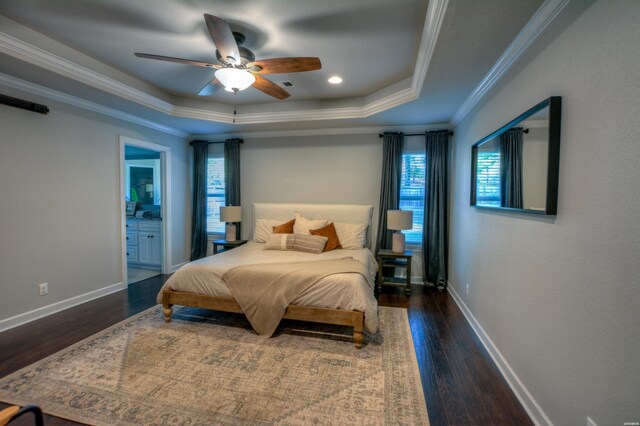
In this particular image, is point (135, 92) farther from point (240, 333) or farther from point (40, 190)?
point (240, 333)

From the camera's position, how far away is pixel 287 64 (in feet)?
7.64

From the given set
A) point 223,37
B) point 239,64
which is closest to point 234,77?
point 239,64

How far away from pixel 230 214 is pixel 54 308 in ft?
7.87

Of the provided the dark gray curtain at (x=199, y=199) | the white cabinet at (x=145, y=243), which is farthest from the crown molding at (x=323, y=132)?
the white cabinet at (x=145, y=243)

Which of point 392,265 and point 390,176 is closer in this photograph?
point 392,265

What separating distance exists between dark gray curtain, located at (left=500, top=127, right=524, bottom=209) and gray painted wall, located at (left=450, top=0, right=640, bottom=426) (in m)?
0.15

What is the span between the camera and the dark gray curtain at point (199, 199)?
5.18m

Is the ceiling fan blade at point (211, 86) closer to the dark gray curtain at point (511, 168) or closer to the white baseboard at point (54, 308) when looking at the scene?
the dark gray curtain at point (511, 168)

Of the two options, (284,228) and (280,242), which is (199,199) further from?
(280,242)

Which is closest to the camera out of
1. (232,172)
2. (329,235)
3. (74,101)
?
(74,101)

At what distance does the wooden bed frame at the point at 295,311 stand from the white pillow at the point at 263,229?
1.68 meters

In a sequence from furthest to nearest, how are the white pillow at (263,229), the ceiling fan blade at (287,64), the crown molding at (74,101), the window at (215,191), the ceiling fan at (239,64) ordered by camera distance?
1. the window at (215,191)
2. the white pillow at (263,229)
3. the crown molding at (74,101)
4. the ceiling fan blade at (287,64)
5. the ceiling fan at (239,64)

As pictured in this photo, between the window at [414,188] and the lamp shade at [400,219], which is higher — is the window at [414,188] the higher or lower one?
the higher one

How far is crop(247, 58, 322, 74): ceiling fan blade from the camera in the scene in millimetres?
2239
